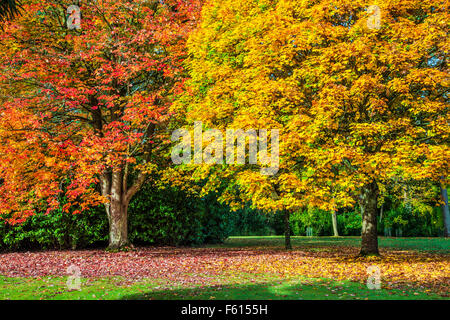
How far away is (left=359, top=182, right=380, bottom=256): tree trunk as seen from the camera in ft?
43.7

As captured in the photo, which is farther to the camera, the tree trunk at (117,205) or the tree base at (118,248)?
the tree trunk at (117,205)

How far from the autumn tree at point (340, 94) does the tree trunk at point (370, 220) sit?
1.5 inches

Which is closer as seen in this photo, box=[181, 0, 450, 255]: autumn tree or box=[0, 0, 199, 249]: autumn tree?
box=[181, 0, 450, 255]: autumn tree

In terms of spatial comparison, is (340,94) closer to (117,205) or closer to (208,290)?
(208,290)

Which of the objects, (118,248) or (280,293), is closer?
(280,293)

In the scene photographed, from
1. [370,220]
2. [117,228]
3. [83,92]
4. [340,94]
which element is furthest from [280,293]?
[83,92]

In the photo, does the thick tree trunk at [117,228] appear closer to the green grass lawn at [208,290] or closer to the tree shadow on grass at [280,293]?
the green grass lawn at [208,290]

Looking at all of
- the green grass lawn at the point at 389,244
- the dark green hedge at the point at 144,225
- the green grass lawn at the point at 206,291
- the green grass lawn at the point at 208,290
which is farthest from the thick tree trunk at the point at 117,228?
the green grass lawn at the point at 206,291

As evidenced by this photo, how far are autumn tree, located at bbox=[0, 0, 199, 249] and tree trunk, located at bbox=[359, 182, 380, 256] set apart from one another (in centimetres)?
847

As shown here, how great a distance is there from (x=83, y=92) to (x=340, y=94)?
10.4 m

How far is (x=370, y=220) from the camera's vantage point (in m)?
13.4

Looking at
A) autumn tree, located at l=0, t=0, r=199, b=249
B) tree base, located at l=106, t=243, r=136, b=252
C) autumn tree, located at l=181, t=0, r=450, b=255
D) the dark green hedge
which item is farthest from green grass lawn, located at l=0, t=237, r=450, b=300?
the dark green hedge

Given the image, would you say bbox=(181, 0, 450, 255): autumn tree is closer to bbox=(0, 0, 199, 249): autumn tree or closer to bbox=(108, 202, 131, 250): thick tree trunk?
bbox=(0, 0, 199, 249): autumn tree

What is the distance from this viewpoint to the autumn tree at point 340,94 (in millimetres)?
10625
